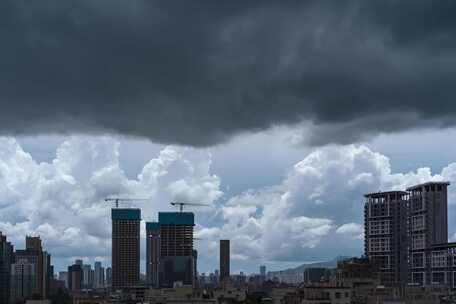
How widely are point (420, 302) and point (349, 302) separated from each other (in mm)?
25692

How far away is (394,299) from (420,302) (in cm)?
876

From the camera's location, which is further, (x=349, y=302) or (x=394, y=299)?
(x=394, y=299)

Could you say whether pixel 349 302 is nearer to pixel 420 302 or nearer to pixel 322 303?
pixel 322 303

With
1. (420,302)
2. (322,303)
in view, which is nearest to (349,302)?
(322,303)

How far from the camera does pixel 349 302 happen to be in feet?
595

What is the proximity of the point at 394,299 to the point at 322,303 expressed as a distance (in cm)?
2519

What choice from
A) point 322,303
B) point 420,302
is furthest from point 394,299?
point 322,303

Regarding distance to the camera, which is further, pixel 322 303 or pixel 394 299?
pixel 394 299

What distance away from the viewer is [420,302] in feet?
655

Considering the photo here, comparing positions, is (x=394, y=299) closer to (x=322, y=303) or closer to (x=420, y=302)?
(x=420, y=302)

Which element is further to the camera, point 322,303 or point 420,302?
point 420,302

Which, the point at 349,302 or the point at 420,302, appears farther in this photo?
the point at 420,302

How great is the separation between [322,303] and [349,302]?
819 cm

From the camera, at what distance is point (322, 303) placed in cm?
17588
